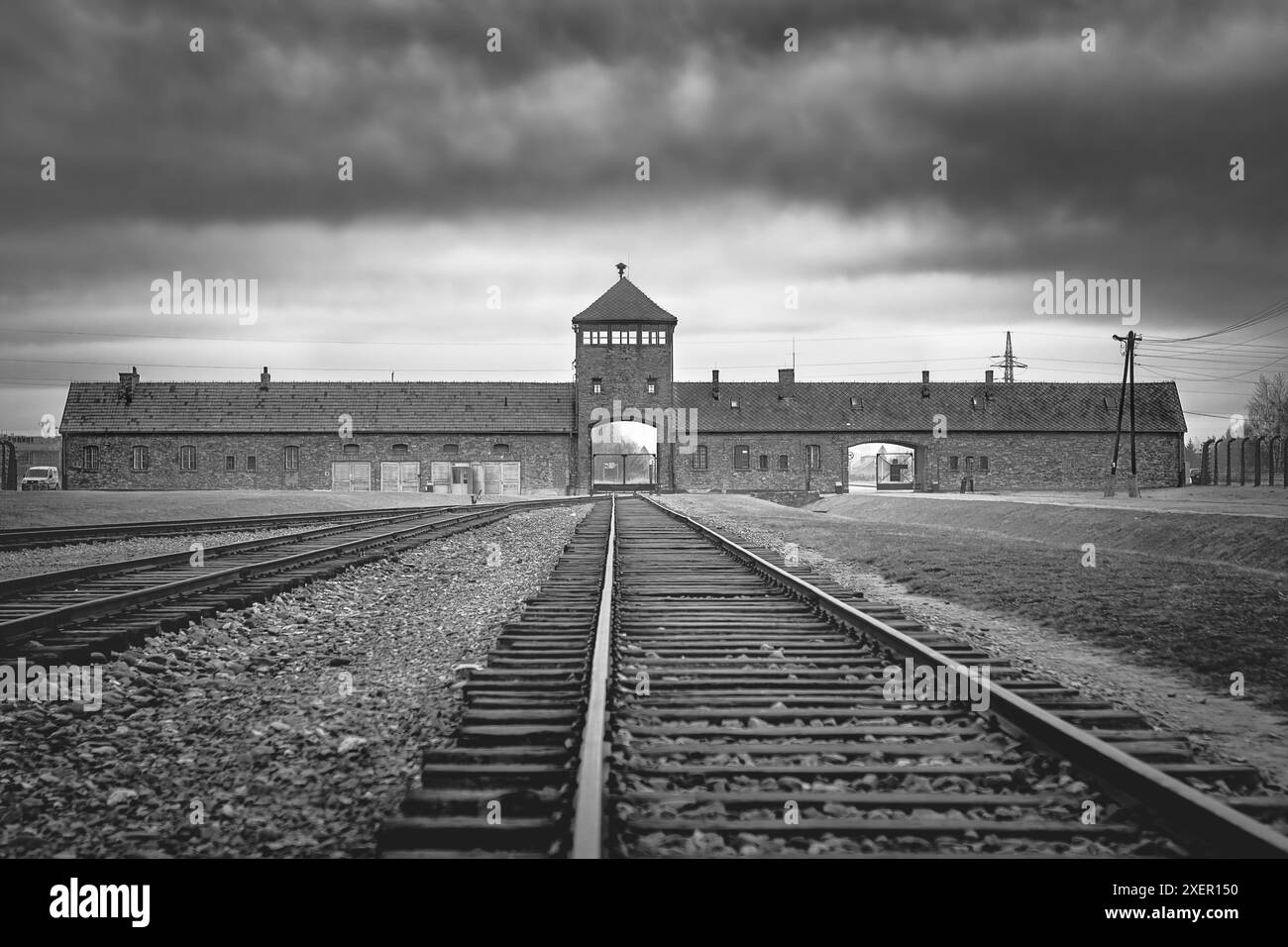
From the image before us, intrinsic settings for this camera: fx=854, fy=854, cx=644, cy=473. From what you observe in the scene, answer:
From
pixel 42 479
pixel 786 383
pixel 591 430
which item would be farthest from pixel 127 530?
pixel 786 383

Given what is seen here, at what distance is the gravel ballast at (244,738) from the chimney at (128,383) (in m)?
53.3

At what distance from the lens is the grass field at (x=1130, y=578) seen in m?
6.80

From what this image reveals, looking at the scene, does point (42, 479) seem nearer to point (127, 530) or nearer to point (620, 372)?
point (620, 372)

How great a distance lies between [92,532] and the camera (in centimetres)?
Result: 1633

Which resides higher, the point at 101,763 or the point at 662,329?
the point at 662,329

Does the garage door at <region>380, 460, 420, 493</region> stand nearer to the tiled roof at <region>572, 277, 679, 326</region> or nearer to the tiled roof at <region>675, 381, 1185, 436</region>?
the tiled roof at <region>572, 277, 679, 326</region>

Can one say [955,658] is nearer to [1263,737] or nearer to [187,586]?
[1263,737]

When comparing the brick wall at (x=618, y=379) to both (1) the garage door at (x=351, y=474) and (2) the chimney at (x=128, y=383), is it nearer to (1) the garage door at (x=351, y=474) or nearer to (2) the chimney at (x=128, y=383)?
(1) the garage door at (x=351, y=474)

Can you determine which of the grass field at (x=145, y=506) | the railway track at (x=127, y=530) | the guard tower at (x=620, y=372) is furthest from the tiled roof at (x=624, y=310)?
the railway track at (x=127, y=530)

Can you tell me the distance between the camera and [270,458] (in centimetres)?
5103

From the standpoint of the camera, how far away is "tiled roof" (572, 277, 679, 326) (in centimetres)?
5153

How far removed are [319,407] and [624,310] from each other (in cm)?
1959

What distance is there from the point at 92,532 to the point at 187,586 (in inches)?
400
